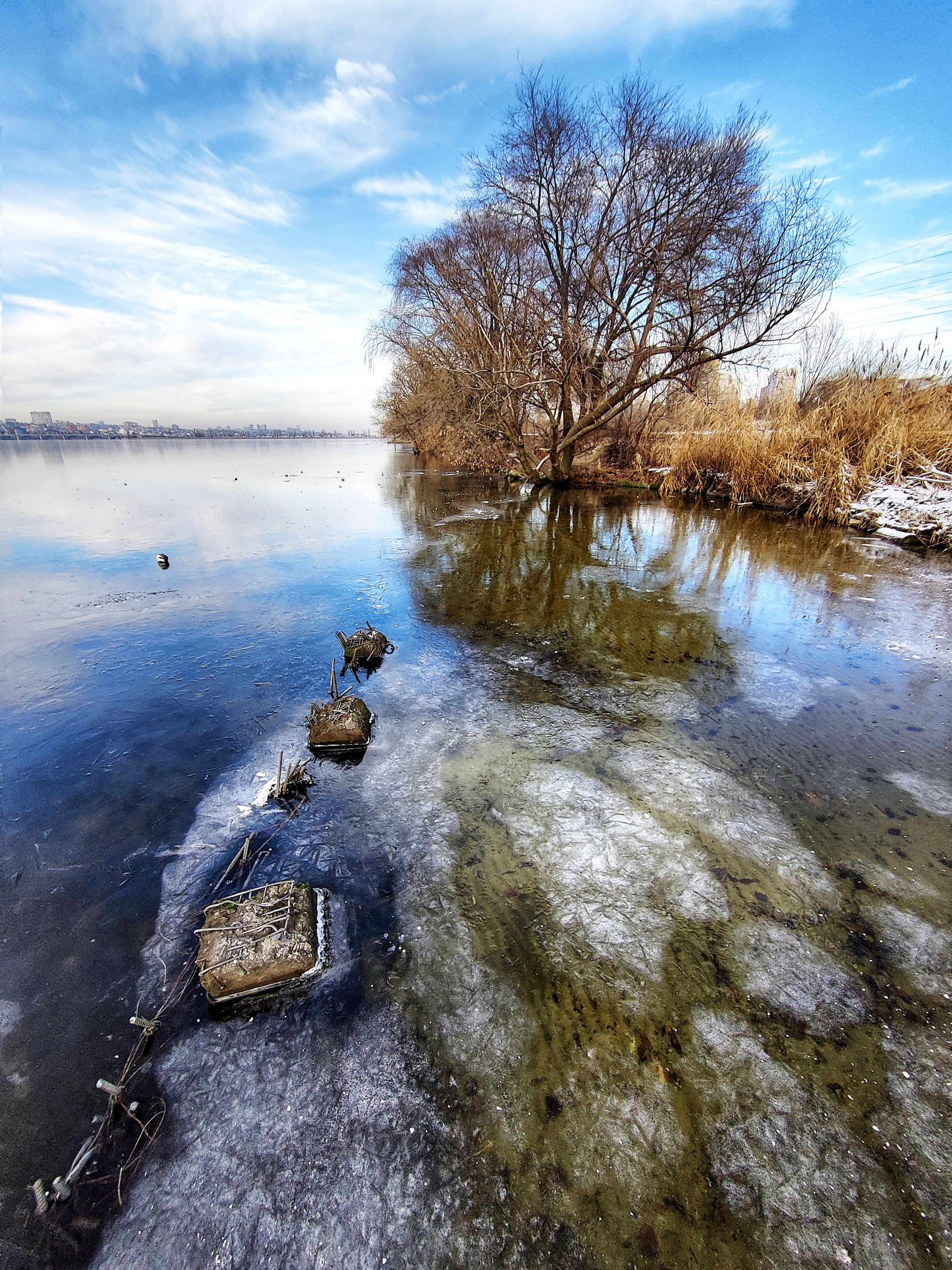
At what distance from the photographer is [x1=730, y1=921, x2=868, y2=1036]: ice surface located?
185 centimetres

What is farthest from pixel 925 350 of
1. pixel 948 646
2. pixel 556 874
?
pixel 556 874

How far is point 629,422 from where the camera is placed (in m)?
19.3

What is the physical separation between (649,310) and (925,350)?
6.54 metres

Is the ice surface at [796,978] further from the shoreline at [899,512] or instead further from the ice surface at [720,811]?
the shoreline at [899,512]

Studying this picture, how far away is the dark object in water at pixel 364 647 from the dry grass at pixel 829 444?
1168 cm

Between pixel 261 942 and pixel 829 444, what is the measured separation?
14.1 meters

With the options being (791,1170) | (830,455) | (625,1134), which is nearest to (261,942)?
(625,1134)

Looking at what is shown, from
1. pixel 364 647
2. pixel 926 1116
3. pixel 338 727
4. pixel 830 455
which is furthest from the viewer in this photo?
pixel 830 455

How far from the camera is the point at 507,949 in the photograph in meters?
2.10

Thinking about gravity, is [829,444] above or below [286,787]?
above

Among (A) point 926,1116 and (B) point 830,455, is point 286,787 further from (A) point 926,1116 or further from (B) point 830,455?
(B) point 830,455

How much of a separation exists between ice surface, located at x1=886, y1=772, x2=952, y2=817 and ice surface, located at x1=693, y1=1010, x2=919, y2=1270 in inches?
82.1

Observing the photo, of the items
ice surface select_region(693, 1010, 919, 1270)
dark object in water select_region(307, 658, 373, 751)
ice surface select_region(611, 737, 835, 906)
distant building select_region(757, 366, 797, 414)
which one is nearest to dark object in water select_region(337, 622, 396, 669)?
dark object in water select_region(307, 658, 373, 751)

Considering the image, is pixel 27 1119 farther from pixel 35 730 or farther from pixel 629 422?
pixel 629 422
